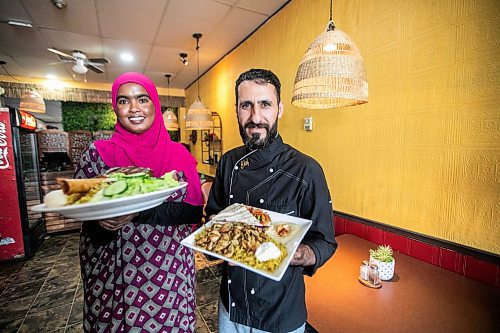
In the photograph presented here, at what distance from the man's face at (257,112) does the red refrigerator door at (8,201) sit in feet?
13.4

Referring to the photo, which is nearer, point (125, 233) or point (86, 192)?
point (86, 192)

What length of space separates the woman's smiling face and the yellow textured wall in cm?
170

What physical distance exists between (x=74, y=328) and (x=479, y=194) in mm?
3353

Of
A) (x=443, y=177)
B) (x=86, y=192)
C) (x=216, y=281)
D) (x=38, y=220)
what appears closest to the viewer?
(x=86, y=192)

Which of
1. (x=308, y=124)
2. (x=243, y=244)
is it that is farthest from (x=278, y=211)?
(x=308, y=124)

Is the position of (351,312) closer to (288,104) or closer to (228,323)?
(228,323)

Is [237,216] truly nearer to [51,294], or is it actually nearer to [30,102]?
[51,294]

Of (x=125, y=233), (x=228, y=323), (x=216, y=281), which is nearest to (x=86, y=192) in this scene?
(x=125, y=233)

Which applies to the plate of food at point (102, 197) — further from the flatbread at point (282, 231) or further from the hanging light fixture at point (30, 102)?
the hanging light fixture at point (30, 102)

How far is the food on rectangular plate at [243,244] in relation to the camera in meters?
0.72

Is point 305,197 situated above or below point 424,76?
below

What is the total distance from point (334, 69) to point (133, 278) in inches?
57.7

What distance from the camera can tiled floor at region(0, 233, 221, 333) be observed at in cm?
227

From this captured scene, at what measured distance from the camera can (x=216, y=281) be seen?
2.94 meters
